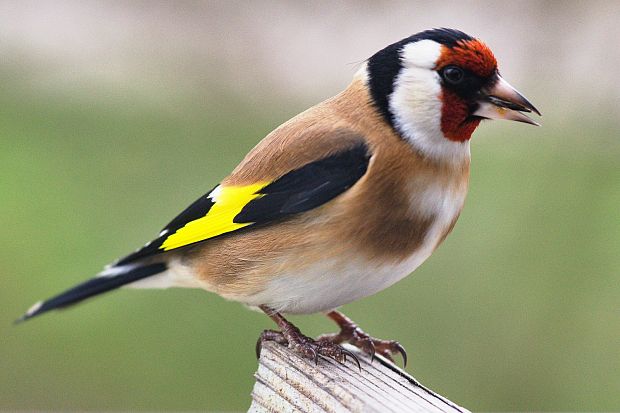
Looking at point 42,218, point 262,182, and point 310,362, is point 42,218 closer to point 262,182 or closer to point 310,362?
point 262,182

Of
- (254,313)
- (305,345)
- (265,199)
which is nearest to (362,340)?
(305,345)

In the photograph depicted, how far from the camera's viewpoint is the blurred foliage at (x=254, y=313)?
15.3ft

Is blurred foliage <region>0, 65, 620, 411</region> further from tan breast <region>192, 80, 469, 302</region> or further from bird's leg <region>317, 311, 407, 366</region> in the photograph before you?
tan breast <region>192, 80, 469, 302</region>

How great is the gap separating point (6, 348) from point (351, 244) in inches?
111

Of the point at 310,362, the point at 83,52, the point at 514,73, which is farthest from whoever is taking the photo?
the point at 83,52

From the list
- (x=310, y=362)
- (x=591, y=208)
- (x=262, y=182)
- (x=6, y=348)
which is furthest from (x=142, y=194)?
(x=310, y=362)

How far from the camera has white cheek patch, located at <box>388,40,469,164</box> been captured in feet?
9.07

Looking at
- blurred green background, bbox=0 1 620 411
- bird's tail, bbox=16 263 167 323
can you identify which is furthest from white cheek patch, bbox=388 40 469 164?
blurred green background, bbox=0 1 620 411

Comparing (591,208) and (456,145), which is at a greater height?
(591,208)

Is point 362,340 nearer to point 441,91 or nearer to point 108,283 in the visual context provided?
point 441,91

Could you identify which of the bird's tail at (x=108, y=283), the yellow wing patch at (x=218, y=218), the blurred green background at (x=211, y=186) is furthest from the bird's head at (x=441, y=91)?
the blurred green background at (x=211, y=186)

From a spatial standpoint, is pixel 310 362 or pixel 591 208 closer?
pixel 310 362

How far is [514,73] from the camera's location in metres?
6.99

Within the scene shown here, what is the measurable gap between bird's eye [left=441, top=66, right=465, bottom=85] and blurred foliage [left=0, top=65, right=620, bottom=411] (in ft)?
6.68
